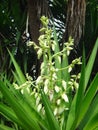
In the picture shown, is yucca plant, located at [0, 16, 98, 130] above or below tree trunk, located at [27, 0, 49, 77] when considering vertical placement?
below

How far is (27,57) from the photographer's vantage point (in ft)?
15.1

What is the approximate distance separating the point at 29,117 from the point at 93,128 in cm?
35

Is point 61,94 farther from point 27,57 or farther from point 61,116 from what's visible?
point 27,57

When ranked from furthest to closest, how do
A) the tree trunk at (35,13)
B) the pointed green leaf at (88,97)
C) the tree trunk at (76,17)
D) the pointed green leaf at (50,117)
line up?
the tree trunk at (35,13) → the tree trunk at (76,17) → the pointed green leaf at (88,97) → the pointed green leaf at (50,117)

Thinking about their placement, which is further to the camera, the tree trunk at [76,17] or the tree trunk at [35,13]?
the tree trunk at [35,13]

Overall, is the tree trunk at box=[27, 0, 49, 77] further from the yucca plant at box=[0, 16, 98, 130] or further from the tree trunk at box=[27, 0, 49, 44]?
the yucca plant at box=[0, 16, 98, 130]

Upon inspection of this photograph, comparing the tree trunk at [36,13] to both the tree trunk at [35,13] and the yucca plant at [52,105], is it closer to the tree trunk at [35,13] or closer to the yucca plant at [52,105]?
the tree trunk at [35,13]

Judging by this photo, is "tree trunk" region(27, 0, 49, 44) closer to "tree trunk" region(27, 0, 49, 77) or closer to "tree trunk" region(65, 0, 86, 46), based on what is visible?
"tree trunk" region(27, 0, 49, 77)

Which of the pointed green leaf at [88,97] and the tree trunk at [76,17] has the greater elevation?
the tree trunk at [76,17]

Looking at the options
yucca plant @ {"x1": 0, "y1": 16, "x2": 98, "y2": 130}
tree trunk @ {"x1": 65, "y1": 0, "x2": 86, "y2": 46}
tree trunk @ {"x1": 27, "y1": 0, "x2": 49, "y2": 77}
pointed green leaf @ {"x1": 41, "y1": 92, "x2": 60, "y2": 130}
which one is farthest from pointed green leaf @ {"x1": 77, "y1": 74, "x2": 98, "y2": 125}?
tree trunk @ {"x1": 27, "y1": 0, "x2": 49, "y2": 77}

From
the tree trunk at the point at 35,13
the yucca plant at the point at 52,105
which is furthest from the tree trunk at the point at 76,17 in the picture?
the yucca plant at the point at 52,105

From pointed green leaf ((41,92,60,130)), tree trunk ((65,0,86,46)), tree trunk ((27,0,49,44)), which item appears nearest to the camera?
pointed green leaf ((41,92,60,130))

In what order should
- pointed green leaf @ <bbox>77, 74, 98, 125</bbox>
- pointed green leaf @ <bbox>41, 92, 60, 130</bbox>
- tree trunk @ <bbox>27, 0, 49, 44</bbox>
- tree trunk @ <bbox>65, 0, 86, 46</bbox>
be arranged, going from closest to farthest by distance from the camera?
pointed green leaf @ <bbox>41, 92, 60, 130</bbox> → pointed green leaf @ <bbox>77, 74, 98, 125</bbox> → tree trunk @ <bbox>65, 0, 86, 46</bbox> → tree trunk @ <bbox>27, 0, 49, 44</bbox>

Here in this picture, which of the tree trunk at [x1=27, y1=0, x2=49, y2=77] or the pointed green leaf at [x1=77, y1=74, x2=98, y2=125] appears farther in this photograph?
the tree trunk at [x1=27, y1=0, x2=49, y2=77]
